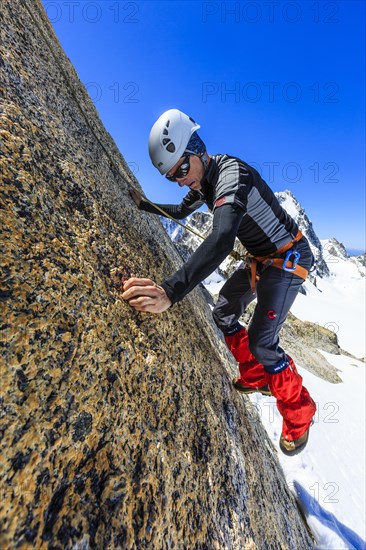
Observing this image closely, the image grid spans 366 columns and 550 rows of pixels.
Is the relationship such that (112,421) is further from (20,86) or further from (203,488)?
(20,86)

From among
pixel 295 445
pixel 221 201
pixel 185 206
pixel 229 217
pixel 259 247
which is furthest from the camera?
pixel 185 206

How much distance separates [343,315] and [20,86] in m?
148

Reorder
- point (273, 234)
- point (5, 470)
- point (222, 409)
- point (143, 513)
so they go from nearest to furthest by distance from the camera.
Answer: point (5, 470), point (143, 513), point (222, 409), point (273, 234)

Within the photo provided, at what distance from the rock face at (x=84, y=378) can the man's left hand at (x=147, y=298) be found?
147 millimetres

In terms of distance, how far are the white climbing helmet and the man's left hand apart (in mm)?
2454

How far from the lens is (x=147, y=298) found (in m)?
3.03

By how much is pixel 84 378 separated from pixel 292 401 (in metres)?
4.08

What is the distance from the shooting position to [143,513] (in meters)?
2.25

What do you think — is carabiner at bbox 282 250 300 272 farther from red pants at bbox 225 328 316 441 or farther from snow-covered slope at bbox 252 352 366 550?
snow-covered slope at bbox 252 352 366 550

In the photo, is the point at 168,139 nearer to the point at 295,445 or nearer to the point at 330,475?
the point at 295,445

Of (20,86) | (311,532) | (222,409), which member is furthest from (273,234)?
(311,532)

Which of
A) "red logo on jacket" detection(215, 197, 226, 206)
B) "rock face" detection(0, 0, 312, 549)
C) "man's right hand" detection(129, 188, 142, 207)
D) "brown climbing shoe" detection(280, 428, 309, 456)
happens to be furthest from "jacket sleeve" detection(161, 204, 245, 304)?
"brown climbing shoe" detection(280, 428, 309, 456)

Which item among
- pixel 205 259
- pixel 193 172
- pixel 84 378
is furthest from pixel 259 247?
pixel 84 378

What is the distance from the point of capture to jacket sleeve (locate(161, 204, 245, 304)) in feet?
10.2
